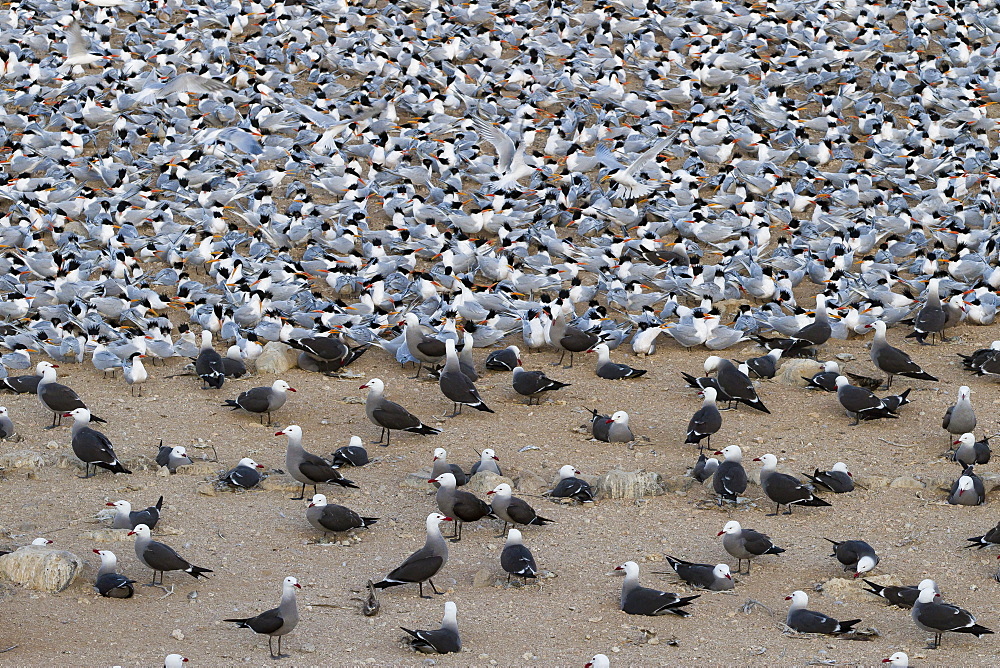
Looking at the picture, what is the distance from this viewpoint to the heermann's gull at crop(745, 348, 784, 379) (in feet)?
52.5

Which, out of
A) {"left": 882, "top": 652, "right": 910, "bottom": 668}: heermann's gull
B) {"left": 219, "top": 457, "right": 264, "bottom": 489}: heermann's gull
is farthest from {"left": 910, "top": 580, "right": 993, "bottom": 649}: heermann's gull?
{"left": 219, "top": 457, "right": 264, "bottom": 489}: heermann's gull

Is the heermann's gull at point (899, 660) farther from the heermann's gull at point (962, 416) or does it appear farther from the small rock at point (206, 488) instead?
the small rock at point (206, 488)

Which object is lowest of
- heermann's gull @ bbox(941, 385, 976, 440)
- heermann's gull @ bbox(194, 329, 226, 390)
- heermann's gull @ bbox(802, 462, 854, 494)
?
heermann's gull @ bbox(194, 329, 226, 390)

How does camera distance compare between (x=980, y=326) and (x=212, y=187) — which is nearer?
(x=980, y=326)

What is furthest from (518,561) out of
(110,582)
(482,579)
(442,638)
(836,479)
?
(836,479)

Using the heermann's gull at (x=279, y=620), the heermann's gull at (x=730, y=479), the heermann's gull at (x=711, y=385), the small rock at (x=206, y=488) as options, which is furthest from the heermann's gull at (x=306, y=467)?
the heermann's gull at (x=711, y=385)

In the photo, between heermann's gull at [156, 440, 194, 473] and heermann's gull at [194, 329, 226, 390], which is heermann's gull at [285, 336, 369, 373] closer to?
heermann's gull at [194, 329, 226, 390]

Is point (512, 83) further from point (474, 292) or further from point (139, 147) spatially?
point (474, 292)

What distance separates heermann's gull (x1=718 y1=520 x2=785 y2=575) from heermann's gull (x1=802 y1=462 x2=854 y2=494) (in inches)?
68.7

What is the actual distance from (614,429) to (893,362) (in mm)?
3254

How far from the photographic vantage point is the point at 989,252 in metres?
19.2

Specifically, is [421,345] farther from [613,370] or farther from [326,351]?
[613,370]

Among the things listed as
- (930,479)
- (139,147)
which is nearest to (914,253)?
(930,479)

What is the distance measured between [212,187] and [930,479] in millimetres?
11062
